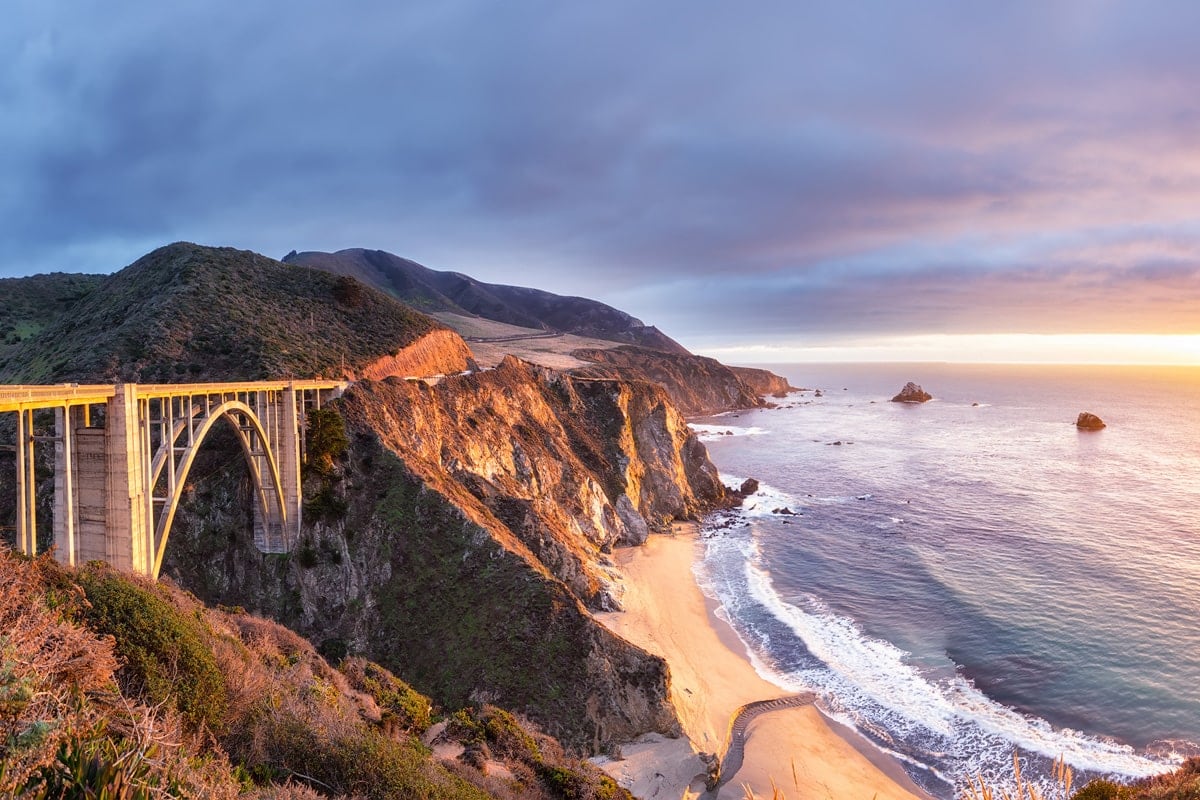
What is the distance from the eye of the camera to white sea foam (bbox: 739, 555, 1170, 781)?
2381cm

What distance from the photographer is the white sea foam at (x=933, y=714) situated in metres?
23.8

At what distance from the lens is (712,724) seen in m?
25.0

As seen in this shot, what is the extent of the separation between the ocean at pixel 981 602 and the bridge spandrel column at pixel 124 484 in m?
27.1

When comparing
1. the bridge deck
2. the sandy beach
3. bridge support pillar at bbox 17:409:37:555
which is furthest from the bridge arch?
the sandy beach

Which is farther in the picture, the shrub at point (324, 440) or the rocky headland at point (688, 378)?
the rocky headland at point (688, 378)

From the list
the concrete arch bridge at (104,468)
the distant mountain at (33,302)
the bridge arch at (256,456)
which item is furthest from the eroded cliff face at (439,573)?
the distant mountain at (33,302)

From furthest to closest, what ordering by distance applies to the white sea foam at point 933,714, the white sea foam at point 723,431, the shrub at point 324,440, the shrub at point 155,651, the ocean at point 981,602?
the white sea foam at point 723,431 → the shrub at point 324,440 → the ocean at point 981,602 → the white sea foam at point 933,714 → the shrub at point 155,651

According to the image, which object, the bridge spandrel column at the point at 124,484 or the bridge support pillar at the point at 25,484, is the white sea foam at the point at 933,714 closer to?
the bridge spandrel column at the point at 124,484

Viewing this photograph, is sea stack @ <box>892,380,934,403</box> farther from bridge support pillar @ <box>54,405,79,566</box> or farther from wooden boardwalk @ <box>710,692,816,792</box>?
bridge support pillar @ <box>54,405,79,566</box>

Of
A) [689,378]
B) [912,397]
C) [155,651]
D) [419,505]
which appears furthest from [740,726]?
[912,397]

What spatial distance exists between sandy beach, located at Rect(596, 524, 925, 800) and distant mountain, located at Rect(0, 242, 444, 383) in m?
28.3

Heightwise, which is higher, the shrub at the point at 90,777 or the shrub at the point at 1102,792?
the shrub at the point at 90,777

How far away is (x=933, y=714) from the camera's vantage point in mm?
26766

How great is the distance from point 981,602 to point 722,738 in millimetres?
22717
